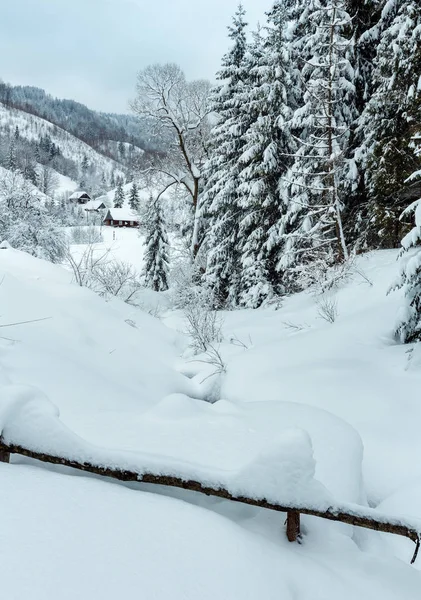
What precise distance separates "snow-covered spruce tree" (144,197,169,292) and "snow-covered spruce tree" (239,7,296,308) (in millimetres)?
11633

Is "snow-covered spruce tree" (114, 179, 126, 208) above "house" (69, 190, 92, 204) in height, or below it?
below

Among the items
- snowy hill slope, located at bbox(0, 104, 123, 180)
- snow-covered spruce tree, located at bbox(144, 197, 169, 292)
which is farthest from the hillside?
snow-covered spruce tree, located at bbox(144, 197, 169, 292)

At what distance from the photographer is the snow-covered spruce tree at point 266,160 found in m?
13.9

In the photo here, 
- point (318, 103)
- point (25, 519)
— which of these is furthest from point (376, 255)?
point (25, 519)

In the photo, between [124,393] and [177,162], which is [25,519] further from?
[177,162]

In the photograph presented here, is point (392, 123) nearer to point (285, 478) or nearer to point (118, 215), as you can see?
point (285, 478)

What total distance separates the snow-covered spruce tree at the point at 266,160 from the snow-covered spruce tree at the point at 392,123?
3.32 metres

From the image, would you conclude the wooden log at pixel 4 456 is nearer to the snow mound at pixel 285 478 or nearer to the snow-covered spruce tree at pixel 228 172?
the snow mound at pixel 285 478

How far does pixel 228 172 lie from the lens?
54.1 feet

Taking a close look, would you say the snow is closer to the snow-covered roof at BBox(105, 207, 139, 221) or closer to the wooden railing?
the wooden railing

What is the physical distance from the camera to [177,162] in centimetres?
2031

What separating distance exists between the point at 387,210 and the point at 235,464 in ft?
36.7

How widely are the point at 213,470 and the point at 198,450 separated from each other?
881 mm

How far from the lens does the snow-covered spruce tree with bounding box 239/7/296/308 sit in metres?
→ 13.9
